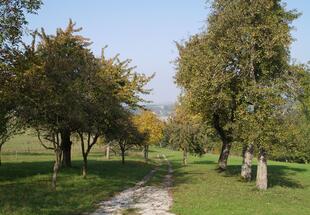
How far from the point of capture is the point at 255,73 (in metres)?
31.2

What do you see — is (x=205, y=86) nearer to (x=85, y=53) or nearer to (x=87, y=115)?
(x=87, y=115)

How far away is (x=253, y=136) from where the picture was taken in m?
27.8

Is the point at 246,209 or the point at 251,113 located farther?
the point at 251,113

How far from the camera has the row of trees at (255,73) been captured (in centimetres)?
2830

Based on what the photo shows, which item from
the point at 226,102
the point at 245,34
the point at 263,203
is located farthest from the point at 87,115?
the point at 263,203

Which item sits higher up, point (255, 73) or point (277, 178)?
point (255, 73)

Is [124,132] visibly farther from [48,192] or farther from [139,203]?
[139,203]

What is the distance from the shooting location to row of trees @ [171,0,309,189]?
2830 cm

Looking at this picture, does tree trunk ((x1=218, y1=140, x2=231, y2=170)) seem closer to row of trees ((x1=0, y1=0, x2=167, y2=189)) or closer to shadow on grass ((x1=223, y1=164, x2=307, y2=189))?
shadow on grass ((x1=223, y1=164, x2=307, y2=189))

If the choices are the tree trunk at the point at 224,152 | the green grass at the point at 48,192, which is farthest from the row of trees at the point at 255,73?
the tree trunk at the point at 224,152

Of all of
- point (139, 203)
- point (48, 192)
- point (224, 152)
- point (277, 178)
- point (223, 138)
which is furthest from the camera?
point (224, 152)

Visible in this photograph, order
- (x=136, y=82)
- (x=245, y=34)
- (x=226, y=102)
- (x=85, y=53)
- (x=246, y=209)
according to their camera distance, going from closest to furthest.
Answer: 1. (x=246, y=209)
2. (x=245, y=34)
3. (x=226, y=102)
4. (x=85, y=53)
5. (x=136, y=82)

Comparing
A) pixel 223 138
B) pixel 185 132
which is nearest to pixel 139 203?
pixel 223 138

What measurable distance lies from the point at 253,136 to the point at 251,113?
1813mm
